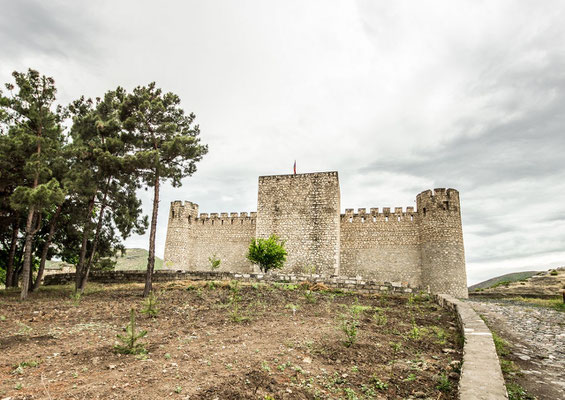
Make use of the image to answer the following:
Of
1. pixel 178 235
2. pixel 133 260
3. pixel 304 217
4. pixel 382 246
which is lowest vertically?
pixel 133 260

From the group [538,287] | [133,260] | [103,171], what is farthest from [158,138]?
[133,260]

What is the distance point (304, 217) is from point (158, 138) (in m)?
12.0

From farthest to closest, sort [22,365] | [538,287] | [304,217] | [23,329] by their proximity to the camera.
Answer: [304,217] < [538,287] < [23,329] < [22,365]

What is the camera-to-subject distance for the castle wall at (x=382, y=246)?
2272 cm

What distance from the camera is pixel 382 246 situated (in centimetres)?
2358

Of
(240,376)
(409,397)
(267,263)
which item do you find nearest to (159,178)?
(267,263)

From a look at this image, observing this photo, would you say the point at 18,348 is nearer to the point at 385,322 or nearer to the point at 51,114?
the point at 385,322

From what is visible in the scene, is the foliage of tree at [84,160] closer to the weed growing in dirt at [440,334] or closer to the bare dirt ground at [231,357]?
the bare dirt ground at [231,357]

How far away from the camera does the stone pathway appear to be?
3.42m

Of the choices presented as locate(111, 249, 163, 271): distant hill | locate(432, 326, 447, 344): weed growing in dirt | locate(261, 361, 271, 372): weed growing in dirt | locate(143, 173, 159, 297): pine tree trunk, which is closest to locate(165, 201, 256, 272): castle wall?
locate(143, 173, 159, 297): pine tree trunk

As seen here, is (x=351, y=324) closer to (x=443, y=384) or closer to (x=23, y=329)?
(x=443, y=384)

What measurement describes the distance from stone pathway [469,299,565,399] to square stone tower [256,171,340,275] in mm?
13565

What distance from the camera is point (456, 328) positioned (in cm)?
632

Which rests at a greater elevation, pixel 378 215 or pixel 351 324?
pixel 378 215
